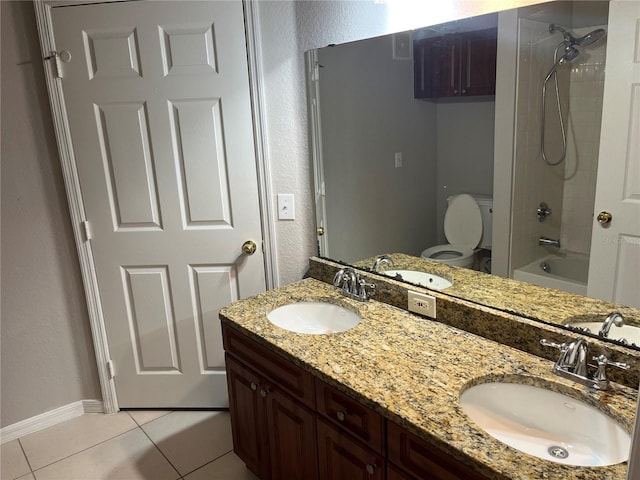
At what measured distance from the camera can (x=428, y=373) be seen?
1.44m

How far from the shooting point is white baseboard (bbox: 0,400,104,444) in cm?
254

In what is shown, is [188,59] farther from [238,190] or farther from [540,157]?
[540,157]

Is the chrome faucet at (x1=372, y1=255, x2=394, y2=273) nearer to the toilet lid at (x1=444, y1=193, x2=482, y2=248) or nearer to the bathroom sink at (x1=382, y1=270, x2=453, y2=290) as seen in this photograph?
the bathroom sink at (x1=382, y1=270, x2=453, y2=290)

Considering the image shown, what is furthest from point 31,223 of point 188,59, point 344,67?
point 344,67

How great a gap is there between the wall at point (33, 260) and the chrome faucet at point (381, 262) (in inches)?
59.7

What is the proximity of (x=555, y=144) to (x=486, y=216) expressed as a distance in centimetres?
35

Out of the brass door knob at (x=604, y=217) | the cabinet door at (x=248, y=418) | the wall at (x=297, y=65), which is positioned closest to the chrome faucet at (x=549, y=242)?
the brass door knob at (x=604, y=217)

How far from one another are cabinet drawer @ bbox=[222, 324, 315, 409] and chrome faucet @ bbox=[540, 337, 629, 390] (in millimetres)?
738

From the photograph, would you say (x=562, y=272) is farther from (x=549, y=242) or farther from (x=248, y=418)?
(x=248, y=418)

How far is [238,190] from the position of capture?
235 centimetres

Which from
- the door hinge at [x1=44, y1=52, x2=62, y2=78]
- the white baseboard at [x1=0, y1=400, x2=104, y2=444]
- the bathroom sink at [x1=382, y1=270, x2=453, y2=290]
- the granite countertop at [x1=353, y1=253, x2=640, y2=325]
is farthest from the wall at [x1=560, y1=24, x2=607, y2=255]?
the white baseboard at [x1=0, y1=400, x2=104, y2=444]

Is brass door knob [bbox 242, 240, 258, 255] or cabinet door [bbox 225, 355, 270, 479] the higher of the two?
brass door knob [bbox 242, 240, 258, 255]

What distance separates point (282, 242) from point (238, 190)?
33 centimetres

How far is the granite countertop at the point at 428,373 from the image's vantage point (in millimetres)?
1100
